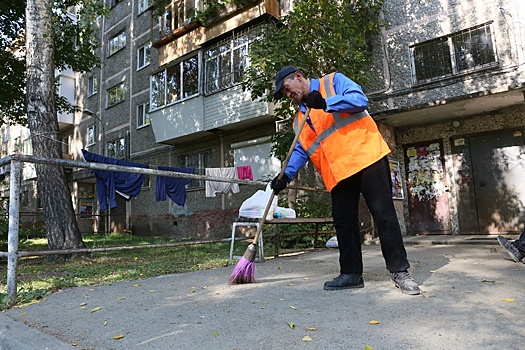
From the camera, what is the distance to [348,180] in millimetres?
3115

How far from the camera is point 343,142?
294 cm

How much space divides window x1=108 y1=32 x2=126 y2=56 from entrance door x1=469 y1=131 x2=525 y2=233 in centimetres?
1642

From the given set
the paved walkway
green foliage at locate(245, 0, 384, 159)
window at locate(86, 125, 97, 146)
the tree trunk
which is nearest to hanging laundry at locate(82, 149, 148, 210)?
the tree trunk

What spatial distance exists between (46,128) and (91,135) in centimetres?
1461

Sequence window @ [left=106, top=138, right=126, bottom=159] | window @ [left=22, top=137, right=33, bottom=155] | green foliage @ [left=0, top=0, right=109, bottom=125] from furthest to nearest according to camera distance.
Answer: window @ [left=22, top=137, right=33, bottom=155] → window @ [left=106, top=138, right=126, bottom=159] → green foliage @ [left=0, top=0, right=109, bottom=125]

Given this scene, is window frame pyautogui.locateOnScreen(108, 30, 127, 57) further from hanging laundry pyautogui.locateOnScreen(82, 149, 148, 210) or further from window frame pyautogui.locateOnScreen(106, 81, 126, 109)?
hanging laundry pyautogui.locateOnScreen(82, 149, 148, 210)

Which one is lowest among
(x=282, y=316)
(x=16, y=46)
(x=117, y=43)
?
(x=282, y=316)

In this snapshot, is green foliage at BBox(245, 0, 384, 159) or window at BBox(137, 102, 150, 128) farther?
window at BBox(137, 102, 150, 128)

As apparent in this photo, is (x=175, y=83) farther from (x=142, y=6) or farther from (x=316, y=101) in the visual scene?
(x=316, y=101)

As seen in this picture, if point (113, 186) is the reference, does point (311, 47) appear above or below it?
above

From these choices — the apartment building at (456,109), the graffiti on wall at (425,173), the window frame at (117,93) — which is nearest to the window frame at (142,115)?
the window frame at (117,93)

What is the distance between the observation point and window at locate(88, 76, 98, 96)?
2038cm

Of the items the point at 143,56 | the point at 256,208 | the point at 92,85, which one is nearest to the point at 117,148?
the point at 143,56

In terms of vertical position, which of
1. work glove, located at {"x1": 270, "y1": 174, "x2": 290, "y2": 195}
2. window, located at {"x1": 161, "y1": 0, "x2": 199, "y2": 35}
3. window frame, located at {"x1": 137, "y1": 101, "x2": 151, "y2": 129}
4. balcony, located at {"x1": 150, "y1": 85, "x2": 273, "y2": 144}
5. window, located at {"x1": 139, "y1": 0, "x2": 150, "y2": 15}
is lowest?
work glove, located at {"x1": 270, "y1": 174, "x2": 290, "y2": 195}
